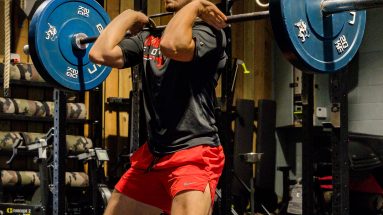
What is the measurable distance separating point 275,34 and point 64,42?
55.3 inches

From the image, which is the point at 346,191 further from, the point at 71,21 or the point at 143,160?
the point at 71,21

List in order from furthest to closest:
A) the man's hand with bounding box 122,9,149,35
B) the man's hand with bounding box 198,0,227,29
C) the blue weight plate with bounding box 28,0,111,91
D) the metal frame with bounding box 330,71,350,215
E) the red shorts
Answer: the blue weight plate with bounding box 28,0,111,91, the metal frame with bounding box 330,71,350,215, the man's hand with bounding box 122,9,149,35, the man's hand with bounding box 198,0,227,29, the red shorts

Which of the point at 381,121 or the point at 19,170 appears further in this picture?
the point at 381,121

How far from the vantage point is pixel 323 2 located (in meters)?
2.36

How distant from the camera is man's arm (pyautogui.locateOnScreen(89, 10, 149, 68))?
2.42 m

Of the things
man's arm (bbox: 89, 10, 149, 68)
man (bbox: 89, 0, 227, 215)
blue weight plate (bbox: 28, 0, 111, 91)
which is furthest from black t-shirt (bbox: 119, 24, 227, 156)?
blue weight plate (bbox: 28, 0, 111, 91)

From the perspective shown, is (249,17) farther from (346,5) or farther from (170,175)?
(170,175)

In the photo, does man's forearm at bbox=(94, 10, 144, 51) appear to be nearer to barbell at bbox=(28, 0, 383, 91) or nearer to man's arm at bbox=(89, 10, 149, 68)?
man's arm at bbox=(89, 10, 149, 68)

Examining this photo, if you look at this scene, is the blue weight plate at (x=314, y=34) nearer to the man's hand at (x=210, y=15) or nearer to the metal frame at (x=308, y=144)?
the man's hand at (x=210, y=15)

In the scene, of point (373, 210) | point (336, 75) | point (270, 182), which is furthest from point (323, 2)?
point (270, 182)

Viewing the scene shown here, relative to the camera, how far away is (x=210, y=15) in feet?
7.53

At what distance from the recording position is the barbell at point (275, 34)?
2.24m

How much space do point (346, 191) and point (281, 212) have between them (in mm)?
3755

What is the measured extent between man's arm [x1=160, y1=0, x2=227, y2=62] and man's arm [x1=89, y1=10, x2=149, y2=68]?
279 mm
